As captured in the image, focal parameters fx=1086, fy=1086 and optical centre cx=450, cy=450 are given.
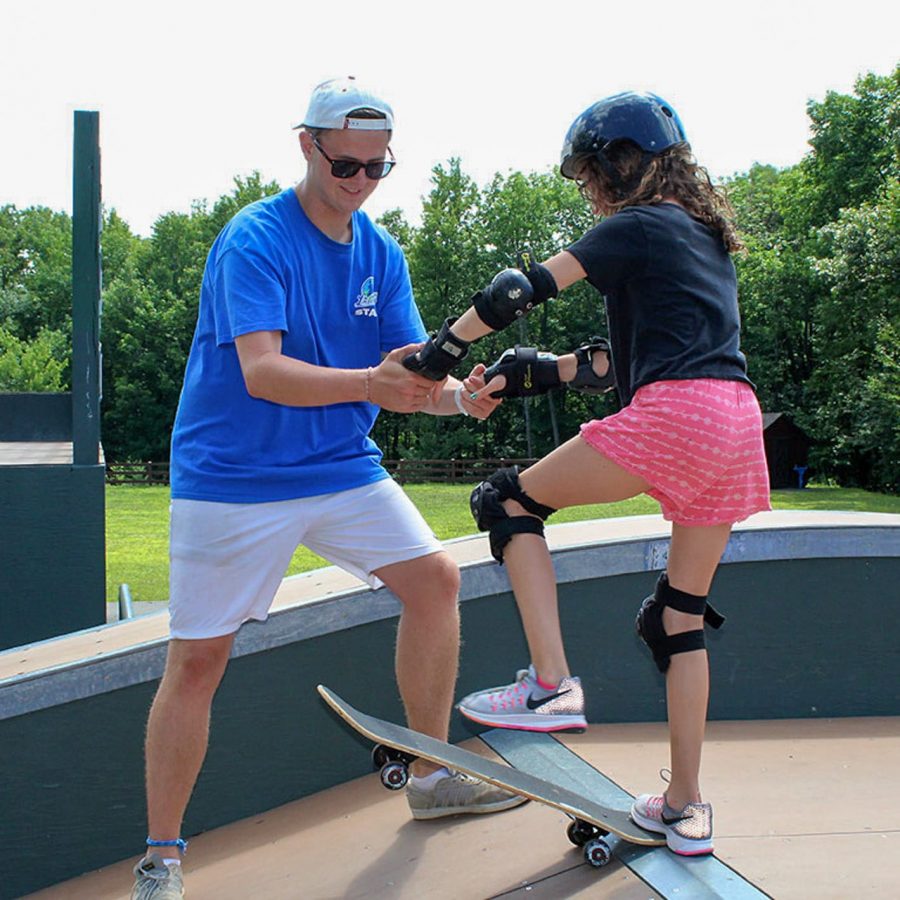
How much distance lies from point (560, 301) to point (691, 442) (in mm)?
60658

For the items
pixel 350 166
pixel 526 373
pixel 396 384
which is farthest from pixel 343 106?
pixel 526 373

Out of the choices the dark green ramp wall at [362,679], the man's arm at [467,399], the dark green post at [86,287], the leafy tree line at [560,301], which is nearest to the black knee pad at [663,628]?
the man's arm at [467,399]

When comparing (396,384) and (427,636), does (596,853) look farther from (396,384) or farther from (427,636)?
(396,384)

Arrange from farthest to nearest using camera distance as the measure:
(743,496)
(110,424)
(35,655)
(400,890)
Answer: (110,424), (35,655), (400,890), (743,496)

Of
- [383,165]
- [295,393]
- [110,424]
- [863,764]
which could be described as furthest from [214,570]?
[110,424]

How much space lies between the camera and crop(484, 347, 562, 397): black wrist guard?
10.9ft

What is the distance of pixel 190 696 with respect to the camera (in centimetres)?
316

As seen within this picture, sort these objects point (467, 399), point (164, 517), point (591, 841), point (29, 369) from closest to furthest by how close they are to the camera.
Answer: point (591, 841) < point (467, 399) < point (164, 517) < point (29, 369)

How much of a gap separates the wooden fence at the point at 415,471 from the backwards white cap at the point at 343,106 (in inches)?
1949

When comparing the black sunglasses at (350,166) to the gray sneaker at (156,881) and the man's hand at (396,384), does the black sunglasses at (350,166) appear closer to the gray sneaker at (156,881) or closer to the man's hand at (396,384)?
the man's hand at (396,384)

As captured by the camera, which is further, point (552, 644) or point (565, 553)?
point (565, 553)

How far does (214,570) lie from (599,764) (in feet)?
5.50

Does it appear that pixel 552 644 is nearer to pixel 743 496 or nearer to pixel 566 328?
pixel 743 496

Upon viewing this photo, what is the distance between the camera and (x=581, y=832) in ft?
10.6
